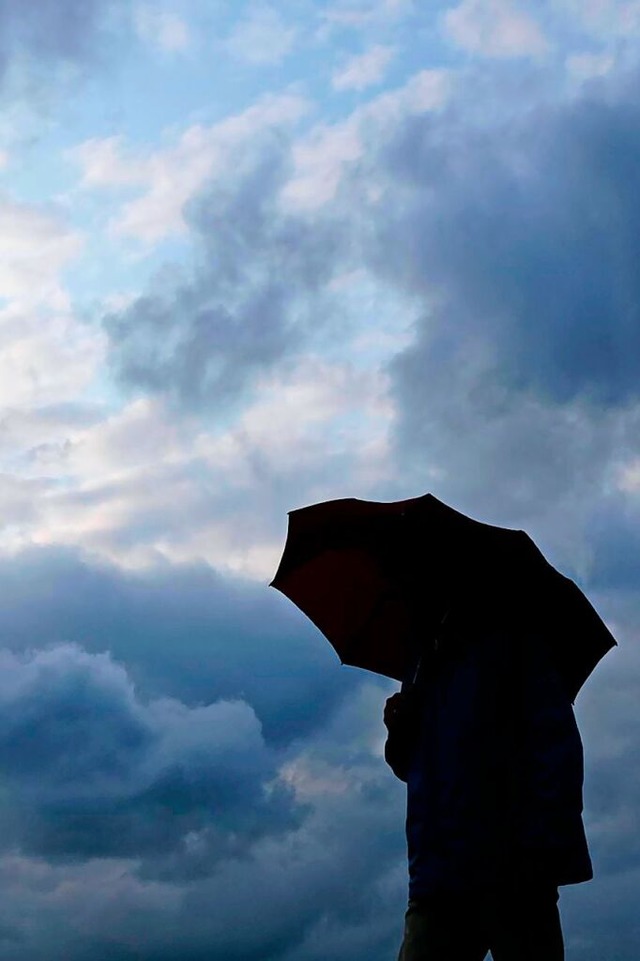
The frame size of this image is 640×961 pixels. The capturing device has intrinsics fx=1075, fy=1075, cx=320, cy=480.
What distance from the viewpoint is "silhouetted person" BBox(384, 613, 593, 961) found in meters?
4.47

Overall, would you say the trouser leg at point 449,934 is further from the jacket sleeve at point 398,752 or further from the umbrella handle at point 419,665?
the umbrella handle at point 419,665

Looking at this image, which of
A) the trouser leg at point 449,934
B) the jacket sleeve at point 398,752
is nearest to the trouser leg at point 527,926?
the trouser leg at point 449,934

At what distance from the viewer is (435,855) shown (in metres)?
4.68

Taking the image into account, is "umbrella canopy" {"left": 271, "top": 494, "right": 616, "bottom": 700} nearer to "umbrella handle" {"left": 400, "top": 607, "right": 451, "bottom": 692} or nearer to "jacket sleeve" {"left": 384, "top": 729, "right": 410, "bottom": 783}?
"umbrella handle" {"left": 400, "top": 607, "right": 451, "bottom": 692}

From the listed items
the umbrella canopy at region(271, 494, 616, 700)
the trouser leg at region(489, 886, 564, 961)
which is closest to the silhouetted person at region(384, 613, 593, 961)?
the trouser leg at region(489, 886, 564, 961)

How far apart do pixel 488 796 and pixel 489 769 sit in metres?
0.12

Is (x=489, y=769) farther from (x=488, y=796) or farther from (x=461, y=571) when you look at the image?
(x=461, y=571)

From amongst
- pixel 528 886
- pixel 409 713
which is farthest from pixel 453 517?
pixel 528 886

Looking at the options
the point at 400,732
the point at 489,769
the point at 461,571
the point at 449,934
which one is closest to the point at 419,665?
the point at 400,732

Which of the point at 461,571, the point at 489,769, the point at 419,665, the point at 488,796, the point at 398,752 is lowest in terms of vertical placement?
the point at 488,796

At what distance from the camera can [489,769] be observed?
4.72 metres

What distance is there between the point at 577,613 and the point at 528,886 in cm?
138

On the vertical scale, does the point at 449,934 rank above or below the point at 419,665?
below

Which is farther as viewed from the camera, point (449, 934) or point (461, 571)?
point (461, 571)
